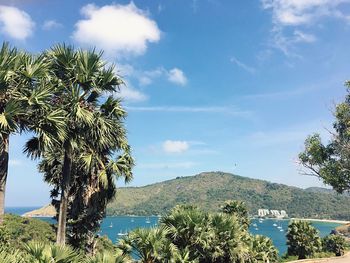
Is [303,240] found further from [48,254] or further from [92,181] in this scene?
[48,254]

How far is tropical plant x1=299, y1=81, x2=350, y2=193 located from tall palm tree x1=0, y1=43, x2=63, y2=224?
14132 mm

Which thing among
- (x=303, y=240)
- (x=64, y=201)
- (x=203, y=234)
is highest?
(x=64, y=201)

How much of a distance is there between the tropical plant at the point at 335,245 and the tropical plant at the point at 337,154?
23530 mm

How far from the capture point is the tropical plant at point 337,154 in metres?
18.8

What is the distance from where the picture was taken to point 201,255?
1694cm

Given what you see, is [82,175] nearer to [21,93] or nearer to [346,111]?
[21,93]

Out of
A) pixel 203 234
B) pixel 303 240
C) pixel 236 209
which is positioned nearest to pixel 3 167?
pixel 203 234

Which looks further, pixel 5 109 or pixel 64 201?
pixel 64 201

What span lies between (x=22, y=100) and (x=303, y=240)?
111ft

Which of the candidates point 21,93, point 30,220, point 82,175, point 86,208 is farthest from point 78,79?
point 30,220

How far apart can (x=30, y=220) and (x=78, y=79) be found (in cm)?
7739

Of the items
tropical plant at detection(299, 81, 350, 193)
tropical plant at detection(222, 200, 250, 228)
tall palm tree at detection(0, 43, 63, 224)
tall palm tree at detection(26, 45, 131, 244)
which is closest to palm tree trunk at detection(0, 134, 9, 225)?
tall palm tree at detection(0, 43, 63, 224)

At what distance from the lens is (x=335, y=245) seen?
1567 inches

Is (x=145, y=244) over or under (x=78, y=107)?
under
